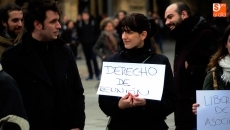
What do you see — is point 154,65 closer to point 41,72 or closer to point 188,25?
point 41,72

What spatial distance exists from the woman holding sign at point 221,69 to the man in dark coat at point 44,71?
1005mm

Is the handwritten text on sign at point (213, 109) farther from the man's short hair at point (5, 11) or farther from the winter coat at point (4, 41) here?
the man's short hair at point (5, 11)

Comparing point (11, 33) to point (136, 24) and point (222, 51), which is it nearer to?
point (136, 24)

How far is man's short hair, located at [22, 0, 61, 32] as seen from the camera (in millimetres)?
4957

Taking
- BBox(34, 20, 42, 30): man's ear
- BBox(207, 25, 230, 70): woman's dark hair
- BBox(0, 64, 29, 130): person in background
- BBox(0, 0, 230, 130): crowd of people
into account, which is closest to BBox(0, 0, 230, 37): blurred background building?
BBox(207, 25, 230, 70): woman's dark hair

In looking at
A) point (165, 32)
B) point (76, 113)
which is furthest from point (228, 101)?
point (165, 32)

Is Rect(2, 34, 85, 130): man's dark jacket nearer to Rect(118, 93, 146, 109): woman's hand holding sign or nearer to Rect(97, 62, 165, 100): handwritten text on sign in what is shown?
Rect(97, 62, 165, 100): handwritten text on sign

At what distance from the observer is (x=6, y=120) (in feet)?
13.6

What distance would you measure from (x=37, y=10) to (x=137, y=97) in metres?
0.98

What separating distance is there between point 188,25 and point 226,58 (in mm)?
1435

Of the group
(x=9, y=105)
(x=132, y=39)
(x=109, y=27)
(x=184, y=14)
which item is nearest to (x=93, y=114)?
(x=109, y=27)

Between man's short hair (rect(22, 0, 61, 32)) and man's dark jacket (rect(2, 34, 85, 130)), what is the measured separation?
13cm

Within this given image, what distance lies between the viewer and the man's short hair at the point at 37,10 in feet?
16.3

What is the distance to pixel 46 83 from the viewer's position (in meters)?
4.88
